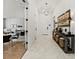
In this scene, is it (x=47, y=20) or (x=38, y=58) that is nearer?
(x=38, y=58)

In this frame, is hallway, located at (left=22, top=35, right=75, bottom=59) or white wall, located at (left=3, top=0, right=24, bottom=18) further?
white wall, located at (left=3, top=0, right=24, bottom=18)

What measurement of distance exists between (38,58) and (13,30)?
7.86 meters

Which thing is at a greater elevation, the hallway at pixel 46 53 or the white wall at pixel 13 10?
the white wall at pixel 13 10

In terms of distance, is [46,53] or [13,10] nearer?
[46,53]

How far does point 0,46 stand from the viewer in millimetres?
1849

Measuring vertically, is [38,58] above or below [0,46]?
below

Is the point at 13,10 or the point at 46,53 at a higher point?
the point at 13,10

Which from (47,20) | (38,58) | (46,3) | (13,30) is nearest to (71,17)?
(38,58)

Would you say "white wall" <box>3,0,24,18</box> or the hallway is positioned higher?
"white wall" <box>3,0,24,18</box>

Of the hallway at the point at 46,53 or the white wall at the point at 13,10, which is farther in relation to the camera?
the white wall at the point at 13,10

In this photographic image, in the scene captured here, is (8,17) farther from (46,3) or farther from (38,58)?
(38,58)
